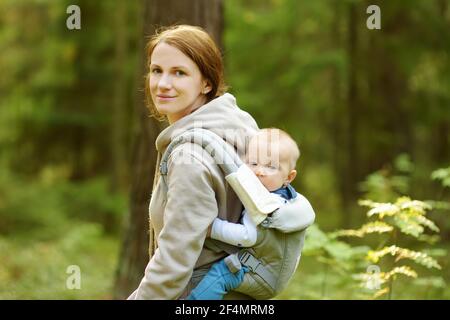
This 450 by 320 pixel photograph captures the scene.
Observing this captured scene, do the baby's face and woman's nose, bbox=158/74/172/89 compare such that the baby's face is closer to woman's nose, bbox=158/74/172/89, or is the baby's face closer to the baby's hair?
the baby's hair

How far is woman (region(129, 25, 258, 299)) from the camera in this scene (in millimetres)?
2848

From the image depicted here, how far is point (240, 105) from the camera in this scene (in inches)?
506

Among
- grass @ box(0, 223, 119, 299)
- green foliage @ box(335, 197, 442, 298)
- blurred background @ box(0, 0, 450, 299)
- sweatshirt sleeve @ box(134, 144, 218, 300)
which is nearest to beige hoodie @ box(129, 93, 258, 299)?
sweatshirt sleeve @ box(134, 144, 218, 300)

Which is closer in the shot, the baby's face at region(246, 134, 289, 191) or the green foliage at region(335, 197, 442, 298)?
the baby's face at region(246, 134, 289, 191)

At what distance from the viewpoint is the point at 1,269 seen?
930 cm

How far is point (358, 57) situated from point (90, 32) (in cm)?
715

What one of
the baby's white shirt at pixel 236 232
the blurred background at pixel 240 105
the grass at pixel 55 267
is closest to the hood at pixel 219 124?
the baby's white shirt at pixel 236 232

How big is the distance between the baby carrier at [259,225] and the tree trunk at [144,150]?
290 cm

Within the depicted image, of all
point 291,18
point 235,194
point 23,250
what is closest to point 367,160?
point 291,18

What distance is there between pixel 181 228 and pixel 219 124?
57 centimetres

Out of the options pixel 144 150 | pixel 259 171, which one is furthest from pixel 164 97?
pixel 144 150

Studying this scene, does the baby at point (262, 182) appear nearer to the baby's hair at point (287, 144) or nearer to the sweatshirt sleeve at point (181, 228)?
the baby's hair at point (287, 144)

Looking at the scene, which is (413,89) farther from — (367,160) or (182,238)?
(182,238)

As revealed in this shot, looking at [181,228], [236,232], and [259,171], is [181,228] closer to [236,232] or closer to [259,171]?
[236,232]
